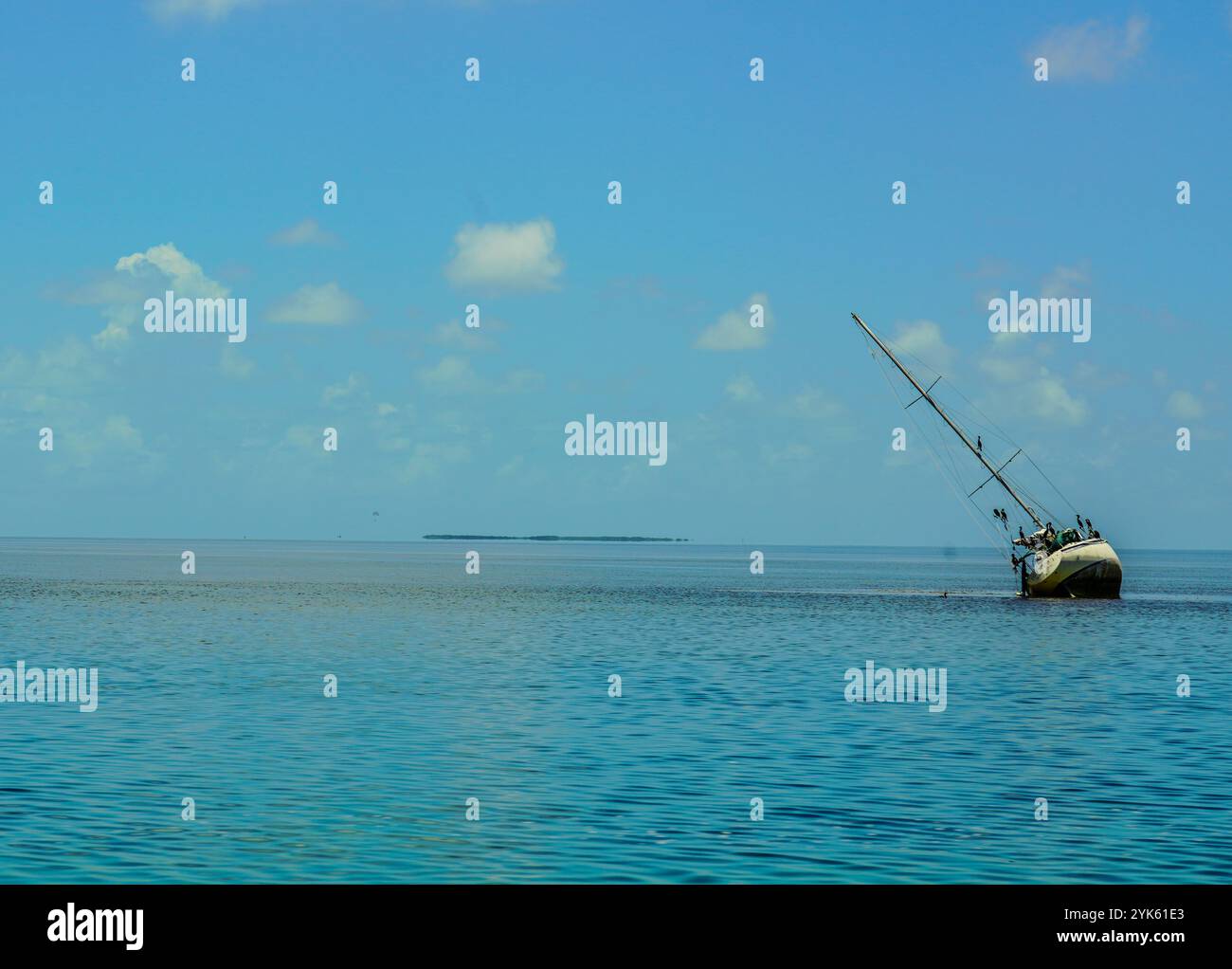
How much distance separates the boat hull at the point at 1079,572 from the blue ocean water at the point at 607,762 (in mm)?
49125

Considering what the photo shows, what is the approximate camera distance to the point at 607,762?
43.6 meters

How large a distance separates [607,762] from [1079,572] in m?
111

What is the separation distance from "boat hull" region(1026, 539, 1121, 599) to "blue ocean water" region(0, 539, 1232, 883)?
49.1m

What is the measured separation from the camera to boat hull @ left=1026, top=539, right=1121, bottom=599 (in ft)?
472

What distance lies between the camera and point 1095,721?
54.9m

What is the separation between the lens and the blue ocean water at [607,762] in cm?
3080
